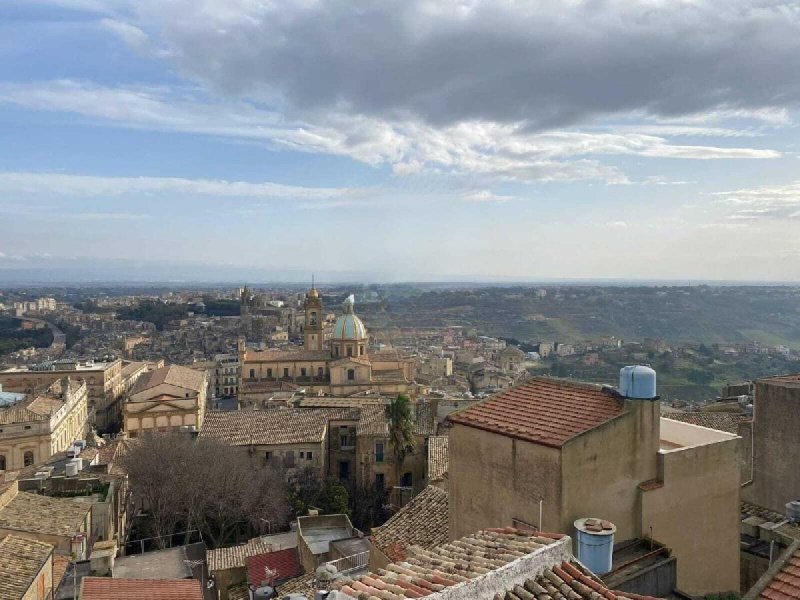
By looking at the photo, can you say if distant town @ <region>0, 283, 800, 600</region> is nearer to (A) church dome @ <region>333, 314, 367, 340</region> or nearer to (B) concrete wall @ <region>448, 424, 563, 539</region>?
(B) concrete wall @ <region>448, 424, 563, 539</region>

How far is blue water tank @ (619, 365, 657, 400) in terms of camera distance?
8109 mm

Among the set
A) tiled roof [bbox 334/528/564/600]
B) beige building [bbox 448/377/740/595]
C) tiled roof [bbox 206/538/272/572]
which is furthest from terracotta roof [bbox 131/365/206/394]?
tiled roof [bbox 334/528/564/600]

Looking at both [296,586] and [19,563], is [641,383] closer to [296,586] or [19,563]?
[296,586]

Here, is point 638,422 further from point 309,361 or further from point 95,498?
point 309,361

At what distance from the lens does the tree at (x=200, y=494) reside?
22094mm

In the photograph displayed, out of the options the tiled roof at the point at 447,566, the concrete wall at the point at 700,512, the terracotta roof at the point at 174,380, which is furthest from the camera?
the terracotta roof at the point at 174,380

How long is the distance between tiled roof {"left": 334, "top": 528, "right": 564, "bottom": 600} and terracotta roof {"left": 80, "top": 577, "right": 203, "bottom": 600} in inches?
269

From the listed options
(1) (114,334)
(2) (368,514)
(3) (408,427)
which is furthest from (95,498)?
(1) (114,334)

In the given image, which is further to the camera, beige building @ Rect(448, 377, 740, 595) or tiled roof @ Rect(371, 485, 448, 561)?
tiled roof @ Rect(371, 485, 448, 561)

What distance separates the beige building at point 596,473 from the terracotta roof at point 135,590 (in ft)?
17.8

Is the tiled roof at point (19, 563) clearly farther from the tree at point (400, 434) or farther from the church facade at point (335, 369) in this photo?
the church facade at point (335, 369)

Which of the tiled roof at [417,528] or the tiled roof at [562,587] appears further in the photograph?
the tiled roof at [417,528]

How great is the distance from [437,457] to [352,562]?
10.1 m

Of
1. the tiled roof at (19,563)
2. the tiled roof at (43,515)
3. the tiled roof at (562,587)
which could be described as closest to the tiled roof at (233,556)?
the tiled roof at (43,515)
